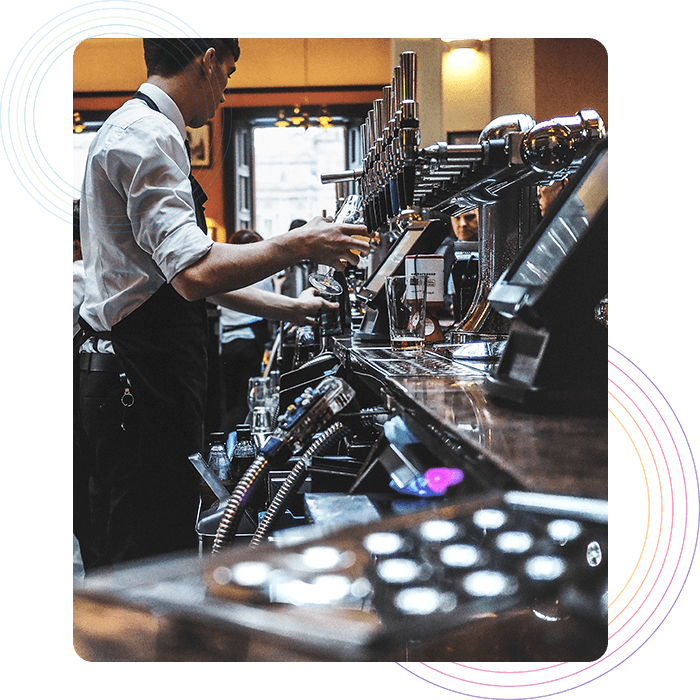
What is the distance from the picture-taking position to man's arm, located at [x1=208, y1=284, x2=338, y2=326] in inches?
71.6

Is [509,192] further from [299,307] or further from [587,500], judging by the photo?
[587,500]

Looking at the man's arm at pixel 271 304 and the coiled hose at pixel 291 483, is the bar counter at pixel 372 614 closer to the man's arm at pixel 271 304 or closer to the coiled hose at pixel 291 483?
the coiled hose at pixel 291 483

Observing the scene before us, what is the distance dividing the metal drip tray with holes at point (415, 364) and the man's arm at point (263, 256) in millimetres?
181

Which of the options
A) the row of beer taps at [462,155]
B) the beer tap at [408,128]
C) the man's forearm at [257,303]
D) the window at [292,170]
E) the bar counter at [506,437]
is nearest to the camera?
the bar counter at [506,437]

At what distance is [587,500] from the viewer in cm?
57

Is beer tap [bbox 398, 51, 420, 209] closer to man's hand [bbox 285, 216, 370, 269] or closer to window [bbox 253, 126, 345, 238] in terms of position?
man's hand [bbox 285, 216, 370, 269]

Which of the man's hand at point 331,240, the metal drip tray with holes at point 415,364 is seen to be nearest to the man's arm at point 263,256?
the man's hand at point 331,240

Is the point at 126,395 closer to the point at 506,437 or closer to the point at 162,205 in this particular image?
the point at 162,205

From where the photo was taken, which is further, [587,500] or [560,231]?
[560,231]

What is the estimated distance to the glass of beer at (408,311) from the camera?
5.17 feet

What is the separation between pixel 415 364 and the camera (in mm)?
1210
